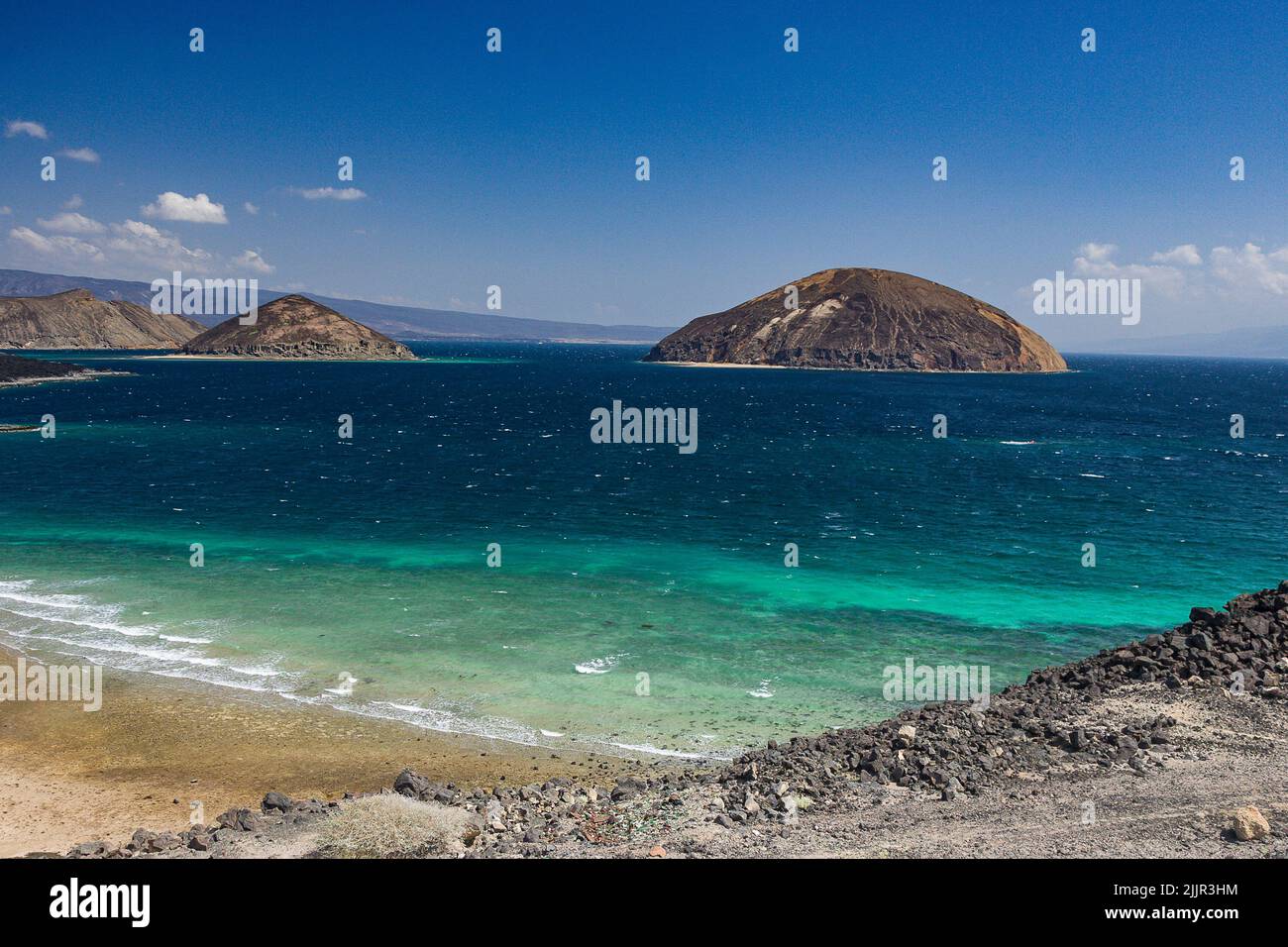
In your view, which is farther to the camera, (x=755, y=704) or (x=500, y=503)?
(x=500, y=503)

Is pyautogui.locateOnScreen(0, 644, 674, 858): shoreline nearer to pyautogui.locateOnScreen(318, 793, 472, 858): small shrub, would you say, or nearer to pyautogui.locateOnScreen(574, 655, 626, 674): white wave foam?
pyautogui.locateOnScreen(318, 793, 472, 858): small shrub

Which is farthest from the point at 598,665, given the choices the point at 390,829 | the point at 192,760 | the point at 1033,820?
the point at 1033,820

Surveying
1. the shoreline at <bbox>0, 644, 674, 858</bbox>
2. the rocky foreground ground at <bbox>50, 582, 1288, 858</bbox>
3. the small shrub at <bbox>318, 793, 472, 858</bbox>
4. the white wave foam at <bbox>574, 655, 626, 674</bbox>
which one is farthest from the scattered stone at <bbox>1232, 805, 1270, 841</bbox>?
the white wave foam at <bbox>574, 655, 626, 674</bbox>

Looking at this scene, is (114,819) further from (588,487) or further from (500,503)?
(588,487)

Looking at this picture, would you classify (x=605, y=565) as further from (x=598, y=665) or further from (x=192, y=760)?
(x=192, y=760)

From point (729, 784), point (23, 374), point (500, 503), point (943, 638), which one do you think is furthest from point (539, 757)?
point (23, 374)

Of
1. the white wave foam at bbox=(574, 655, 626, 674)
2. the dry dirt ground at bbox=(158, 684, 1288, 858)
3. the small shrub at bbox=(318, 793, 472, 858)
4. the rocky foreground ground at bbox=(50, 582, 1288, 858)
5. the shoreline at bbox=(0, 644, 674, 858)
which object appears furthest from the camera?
the white wave foam at bbox=(574, 655, 626, 674)
